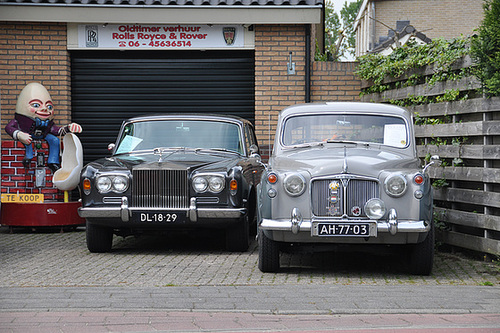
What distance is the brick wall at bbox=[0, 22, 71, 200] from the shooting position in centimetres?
1270

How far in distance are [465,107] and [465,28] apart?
97.5 ft

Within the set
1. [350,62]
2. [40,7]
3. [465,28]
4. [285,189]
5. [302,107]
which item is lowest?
[285,189]

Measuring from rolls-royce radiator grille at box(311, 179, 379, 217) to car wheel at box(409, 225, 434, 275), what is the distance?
693mm

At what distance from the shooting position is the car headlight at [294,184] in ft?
23.1

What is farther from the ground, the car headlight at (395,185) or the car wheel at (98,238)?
the car headlight at (395,185)

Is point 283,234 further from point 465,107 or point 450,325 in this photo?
point 465,107

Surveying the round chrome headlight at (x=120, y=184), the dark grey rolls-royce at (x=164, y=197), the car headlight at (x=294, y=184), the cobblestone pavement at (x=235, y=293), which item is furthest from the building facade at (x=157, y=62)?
the car headlight at (x=294, y=184)

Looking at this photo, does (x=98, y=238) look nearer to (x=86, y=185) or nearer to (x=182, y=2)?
(x=86, y=185)

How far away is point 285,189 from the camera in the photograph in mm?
7074

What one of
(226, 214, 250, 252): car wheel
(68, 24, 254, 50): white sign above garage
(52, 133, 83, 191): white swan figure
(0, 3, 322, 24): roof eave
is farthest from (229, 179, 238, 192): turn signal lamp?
(68, 24, 254, 50): white sign above garage

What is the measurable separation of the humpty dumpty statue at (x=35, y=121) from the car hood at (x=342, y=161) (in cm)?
528

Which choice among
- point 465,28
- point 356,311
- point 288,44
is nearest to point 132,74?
point 288,44

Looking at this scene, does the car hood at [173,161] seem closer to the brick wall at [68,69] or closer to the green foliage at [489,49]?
the green foliage at [489,49]

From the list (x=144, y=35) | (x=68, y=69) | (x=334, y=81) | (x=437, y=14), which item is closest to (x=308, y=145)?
(x=334, y=81)
